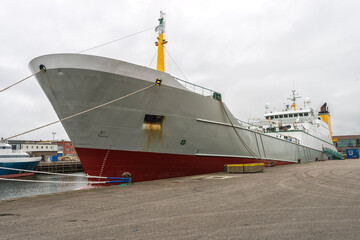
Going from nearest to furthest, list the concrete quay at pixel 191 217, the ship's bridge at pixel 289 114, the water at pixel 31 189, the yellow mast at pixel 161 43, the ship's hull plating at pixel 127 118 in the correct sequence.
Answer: the concrete quay at pixel 191 217 < the ship's hull plating at pixel 127 118 < the yellow mast at pixel 161 43 < the water at pixel 31 189 < the ship's bridge at pixel 289 114

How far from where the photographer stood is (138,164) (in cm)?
880

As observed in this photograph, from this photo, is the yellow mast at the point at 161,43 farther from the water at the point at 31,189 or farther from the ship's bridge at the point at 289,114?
the ship's bridge at the point at 289,114

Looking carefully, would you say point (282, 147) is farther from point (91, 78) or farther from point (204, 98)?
point (91, 78)

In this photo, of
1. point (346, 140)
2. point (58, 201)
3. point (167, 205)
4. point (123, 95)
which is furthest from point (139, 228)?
point (346, 140)

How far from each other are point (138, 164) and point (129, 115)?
184 centimetres

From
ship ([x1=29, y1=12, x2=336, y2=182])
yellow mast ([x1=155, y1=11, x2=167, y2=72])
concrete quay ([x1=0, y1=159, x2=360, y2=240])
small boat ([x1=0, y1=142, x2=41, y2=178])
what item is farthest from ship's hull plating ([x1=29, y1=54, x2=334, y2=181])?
small boat ([x1=0, y1=142, x2=41, y2=178])

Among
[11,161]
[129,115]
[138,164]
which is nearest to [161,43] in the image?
[129,115]

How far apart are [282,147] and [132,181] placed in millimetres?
14576

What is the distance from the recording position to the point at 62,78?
7.61 m

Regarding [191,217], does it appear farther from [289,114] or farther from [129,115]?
[289,114]

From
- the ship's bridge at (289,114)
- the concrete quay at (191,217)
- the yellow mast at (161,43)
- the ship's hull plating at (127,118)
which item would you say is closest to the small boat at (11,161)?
the ship's hull plating at (127,118)

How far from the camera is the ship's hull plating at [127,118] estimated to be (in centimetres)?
766

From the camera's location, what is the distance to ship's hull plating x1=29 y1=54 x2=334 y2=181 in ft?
25.1

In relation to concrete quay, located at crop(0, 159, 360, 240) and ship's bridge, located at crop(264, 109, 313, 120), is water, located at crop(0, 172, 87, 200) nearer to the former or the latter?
concrete quay, located at crop(0, 159, 360, 240)
